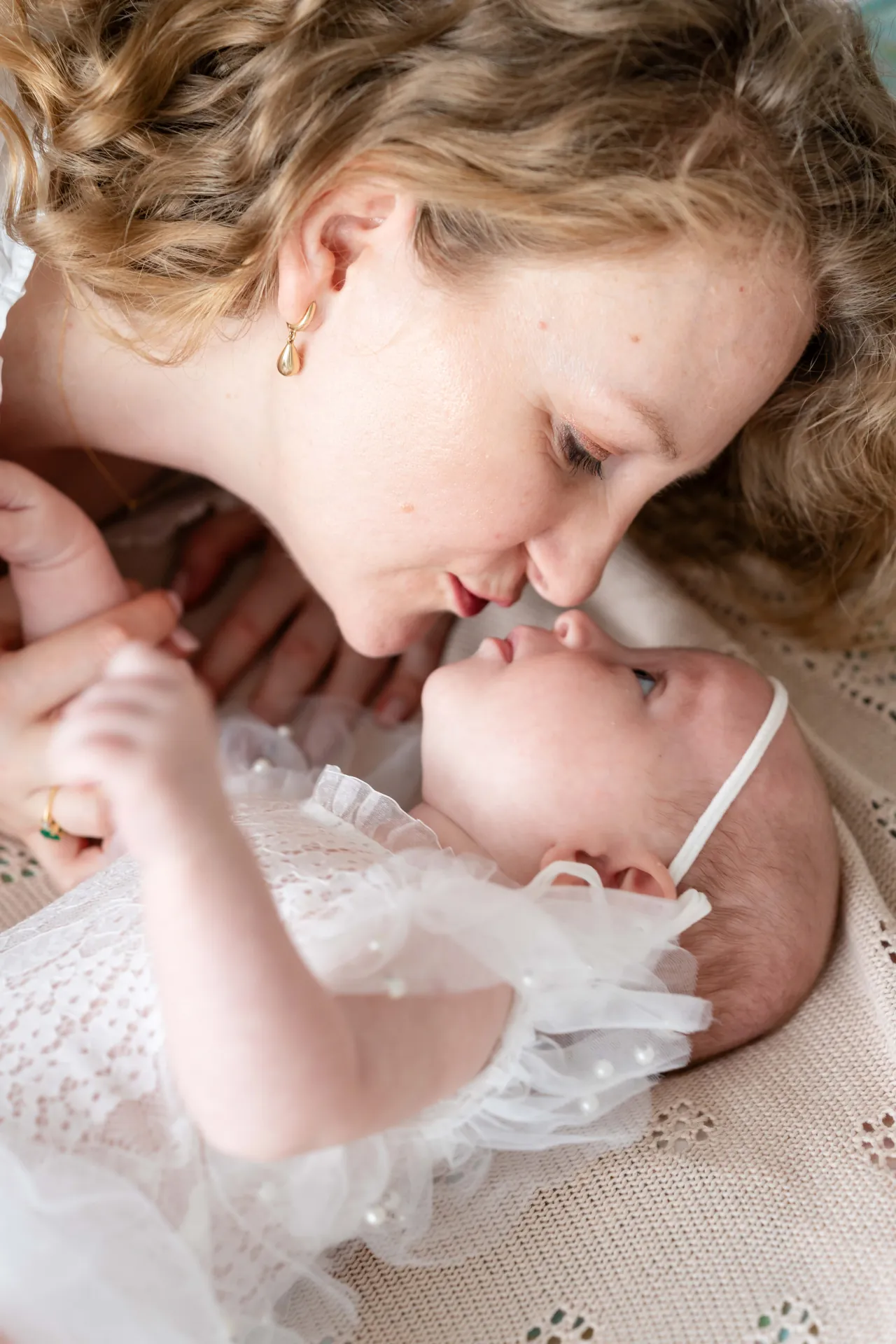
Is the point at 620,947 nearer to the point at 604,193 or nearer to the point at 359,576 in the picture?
the point at 359,576

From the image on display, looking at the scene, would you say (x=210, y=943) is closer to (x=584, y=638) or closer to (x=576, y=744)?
(x=576, y=744)

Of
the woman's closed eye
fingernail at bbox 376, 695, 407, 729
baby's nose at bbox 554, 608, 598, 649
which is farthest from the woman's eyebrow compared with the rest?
fingernail at bbox 376, 695, 407, 729

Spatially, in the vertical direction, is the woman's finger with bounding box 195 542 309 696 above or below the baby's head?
below

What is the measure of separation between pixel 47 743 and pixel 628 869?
0.77 metres

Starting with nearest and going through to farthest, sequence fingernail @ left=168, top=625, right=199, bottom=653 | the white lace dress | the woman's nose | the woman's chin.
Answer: the white lace dress, the woman's nose, the woman's chin, fingernail @ left=168, top=625, right=199, bottom=653

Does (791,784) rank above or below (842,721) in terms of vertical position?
above

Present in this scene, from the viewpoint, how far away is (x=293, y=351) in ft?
4.63

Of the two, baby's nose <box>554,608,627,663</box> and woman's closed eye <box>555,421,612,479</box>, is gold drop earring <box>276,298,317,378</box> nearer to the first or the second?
woman's closed eye <box>555,421,612,479</box>

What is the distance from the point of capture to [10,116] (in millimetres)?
1386

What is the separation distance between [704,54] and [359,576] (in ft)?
2.42

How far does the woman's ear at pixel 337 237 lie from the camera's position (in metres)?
1.28

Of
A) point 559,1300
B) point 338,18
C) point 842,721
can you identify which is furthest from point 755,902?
point 338,18

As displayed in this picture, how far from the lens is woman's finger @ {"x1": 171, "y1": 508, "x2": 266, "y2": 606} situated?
6.63ft

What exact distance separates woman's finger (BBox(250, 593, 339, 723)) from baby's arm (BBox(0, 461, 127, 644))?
1.00 ft
